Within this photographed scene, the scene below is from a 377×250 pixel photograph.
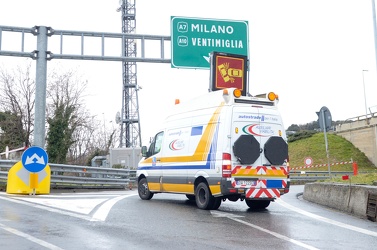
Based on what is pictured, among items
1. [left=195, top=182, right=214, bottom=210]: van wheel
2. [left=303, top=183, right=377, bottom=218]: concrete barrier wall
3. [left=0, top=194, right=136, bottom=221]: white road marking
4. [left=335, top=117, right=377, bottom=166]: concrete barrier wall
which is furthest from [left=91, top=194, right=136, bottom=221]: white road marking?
[left=335, top=117, right=377, bottom=166]: concrete barrier wall

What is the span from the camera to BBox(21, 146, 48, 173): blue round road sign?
46.6 ft

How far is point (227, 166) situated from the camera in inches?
449

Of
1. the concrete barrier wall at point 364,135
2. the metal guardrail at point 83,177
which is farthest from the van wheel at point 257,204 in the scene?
the concrete barrier wall at point 364,135

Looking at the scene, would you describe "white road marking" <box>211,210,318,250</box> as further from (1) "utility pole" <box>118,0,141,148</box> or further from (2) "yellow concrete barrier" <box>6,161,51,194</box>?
(1) "utility pole" <box>118,0,141,148</box>

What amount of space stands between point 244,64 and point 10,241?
13.1 m

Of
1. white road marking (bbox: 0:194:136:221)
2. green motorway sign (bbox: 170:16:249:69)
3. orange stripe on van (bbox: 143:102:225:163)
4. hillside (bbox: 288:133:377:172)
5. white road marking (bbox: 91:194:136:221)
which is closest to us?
white road marking (bbox: 91:194:136:221)

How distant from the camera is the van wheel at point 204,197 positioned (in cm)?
1177

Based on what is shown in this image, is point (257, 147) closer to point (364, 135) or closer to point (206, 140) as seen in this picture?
point (206, 140)

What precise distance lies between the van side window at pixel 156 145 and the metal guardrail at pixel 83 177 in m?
4.90

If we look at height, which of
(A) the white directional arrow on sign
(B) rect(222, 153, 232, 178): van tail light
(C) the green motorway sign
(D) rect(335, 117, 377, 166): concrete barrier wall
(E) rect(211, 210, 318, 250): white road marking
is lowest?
(E) rect(211, 210, 318, 250): white road marking

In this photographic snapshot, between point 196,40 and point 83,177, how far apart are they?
289 inches

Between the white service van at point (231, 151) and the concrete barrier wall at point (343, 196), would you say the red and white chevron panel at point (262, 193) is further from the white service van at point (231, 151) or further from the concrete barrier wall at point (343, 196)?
the concrete barrier wall at point (343, 196)

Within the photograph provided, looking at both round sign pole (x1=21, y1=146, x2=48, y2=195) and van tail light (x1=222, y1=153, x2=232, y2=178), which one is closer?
van tail light (x1=222, y1=153, x2=232, y2=178)

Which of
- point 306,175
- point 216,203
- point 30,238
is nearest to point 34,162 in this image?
point 216,203
